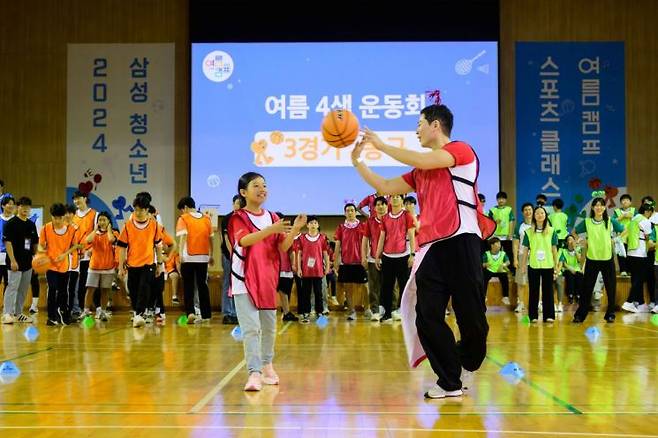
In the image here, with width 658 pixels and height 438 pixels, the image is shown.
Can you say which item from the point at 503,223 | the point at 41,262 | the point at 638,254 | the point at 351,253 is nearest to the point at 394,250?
the point at 351,253

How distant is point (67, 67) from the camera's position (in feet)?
49.9

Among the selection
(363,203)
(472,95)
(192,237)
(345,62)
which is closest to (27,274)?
(192,237)

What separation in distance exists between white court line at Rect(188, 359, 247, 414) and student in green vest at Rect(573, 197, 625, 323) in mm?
5468

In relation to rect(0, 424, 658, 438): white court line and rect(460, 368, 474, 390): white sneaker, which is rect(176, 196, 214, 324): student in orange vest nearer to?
rect(460, 368, 474, 390): white sneaker

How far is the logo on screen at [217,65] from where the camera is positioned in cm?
1433

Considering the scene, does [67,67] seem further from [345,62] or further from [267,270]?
[267,270]

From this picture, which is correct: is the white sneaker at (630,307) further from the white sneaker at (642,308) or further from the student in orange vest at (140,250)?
the student in orange vest at (140,250)

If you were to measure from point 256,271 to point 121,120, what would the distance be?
36.6 ft

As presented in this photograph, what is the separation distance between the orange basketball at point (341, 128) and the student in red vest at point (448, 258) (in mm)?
284

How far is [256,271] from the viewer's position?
4957 mm

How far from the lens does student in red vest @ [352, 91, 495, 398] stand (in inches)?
164

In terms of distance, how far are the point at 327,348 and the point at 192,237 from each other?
3.66m

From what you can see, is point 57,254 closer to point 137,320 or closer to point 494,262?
point 137,320

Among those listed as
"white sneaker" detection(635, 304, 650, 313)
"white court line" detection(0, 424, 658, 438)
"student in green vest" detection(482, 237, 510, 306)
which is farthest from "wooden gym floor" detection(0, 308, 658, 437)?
"student in green vest" detection(482, 237, 510, 306)
